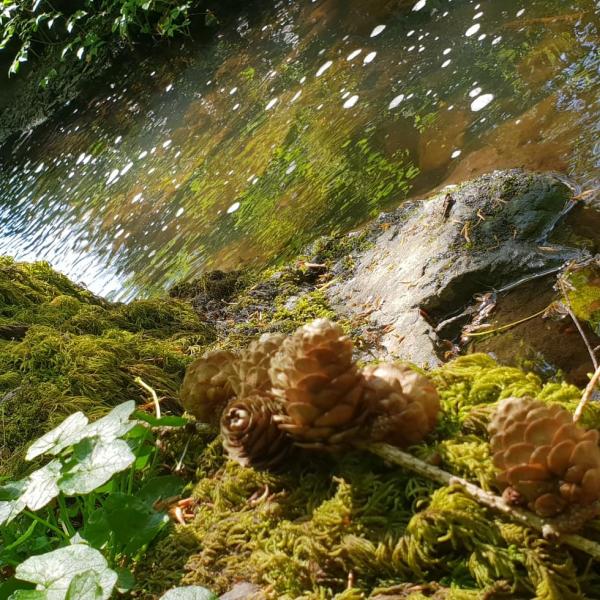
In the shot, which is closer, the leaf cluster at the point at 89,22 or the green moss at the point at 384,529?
the green moss at the point at 384,529

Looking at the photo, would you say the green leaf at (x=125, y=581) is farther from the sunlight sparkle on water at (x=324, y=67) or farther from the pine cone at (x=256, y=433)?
the sunlight sparkle on water at (x=324, y=67)

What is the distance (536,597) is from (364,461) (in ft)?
1.36

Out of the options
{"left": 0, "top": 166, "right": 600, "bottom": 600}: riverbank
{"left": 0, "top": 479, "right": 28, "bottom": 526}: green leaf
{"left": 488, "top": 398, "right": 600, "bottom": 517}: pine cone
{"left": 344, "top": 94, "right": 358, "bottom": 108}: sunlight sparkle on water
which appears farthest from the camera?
{"left": 344, "top": 94, "right": 358, "bottom": 108}: sunlight sparkle on water

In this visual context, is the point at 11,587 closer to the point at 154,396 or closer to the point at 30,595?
the point at 30,595

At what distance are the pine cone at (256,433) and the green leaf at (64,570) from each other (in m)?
0.34

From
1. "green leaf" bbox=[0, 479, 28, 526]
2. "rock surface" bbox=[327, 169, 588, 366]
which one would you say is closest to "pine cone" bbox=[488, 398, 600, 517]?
"green leaf" bbox=[0, 479, 28, 526]

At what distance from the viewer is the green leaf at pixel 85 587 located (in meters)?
1.23

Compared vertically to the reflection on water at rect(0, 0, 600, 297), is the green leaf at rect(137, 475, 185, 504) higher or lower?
higher

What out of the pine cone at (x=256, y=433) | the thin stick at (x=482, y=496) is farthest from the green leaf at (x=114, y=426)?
the thin stick at (x=482, y=496)

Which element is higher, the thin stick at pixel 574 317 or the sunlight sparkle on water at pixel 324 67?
the thin stick at pixel 574 317

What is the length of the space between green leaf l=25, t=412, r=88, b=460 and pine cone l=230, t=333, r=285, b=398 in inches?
17.0

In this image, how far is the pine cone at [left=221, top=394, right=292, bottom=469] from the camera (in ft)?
4.36

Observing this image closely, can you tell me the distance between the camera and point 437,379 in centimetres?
145

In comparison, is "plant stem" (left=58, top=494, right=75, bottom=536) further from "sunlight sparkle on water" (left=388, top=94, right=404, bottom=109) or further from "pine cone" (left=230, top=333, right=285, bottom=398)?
"sunlight sparkle on water" (left=388, top=94, right=404, bottom=109)
